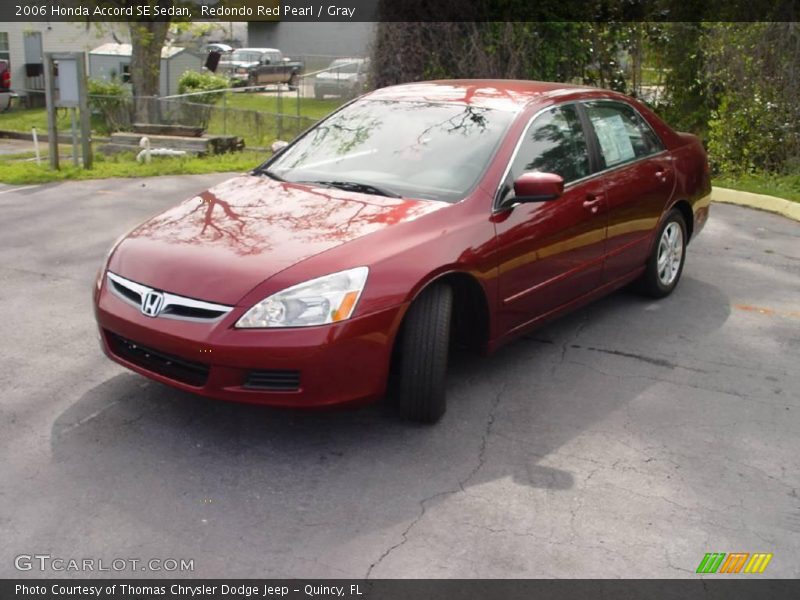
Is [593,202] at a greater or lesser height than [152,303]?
greater

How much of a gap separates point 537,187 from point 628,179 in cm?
148

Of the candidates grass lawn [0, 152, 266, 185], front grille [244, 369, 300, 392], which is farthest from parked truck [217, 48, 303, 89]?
front grille [244, 369, 300, 392]

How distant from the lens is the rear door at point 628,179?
600cm

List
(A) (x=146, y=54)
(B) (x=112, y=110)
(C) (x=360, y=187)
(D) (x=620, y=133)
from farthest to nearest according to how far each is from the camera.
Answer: (A) (x=146, y=54)
(B) (x=112, y=110)
(D) (x=620, y=133)
(C) (x=360, y=187)

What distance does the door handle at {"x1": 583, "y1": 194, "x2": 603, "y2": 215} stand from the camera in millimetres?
5660

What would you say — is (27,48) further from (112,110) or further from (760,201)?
(760,201)

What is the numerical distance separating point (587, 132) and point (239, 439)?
3.02 metres

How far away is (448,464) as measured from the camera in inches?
167

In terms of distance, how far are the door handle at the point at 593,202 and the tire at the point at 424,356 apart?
4.97ft

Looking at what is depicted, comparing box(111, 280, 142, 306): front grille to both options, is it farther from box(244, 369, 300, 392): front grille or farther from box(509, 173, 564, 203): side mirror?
box(509, 173, 564, 203): side mirror

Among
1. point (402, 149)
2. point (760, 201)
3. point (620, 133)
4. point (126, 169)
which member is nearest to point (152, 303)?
point (402, 149)

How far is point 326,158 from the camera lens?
18.5 ft

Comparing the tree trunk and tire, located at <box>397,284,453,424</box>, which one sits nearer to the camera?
tire, located at <box>397,284,453,424</box>

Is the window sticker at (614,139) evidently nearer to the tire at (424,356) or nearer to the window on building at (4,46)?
the tire at (424,356)
